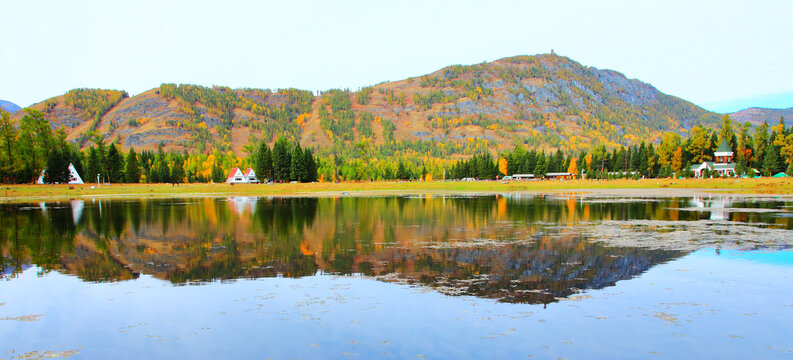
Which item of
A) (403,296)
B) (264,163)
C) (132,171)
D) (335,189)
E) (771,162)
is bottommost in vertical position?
(335,189)

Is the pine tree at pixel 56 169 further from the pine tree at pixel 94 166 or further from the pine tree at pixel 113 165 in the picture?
the pine tree at pixel 113 165

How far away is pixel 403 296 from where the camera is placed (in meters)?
11.4

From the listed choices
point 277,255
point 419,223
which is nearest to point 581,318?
point 277,255

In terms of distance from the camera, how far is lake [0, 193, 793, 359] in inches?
327

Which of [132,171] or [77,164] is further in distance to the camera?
[77,164]

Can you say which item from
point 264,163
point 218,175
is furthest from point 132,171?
point 218,175

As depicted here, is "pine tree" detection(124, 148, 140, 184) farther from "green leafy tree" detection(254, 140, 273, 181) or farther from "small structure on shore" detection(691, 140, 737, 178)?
"small structure on shore" detection(691, 140, 737, 178)

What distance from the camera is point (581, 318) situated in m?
9.52

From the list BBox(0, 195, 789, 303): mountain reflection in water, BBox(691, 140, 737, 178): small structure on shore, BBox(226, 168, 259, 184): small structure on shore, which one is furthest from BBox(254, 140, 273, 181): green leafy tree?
BBox(691, 140, 737, 178): small structure on shore

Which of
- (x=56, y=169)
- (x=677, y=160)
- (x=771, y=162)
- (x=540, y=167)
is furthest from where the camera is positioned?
(x=540, y=167)

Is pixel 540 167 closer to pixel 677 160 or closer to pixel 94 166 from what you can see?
pixel 677 160

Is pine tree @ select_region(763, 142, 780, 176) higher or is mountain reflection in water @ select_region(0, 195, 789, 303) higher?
pine tree @ select_region(763, 142, 780, 176)

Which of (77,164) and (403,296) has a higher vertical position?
(77,164)

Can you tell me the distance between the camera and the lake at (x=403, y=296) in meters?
8.30
